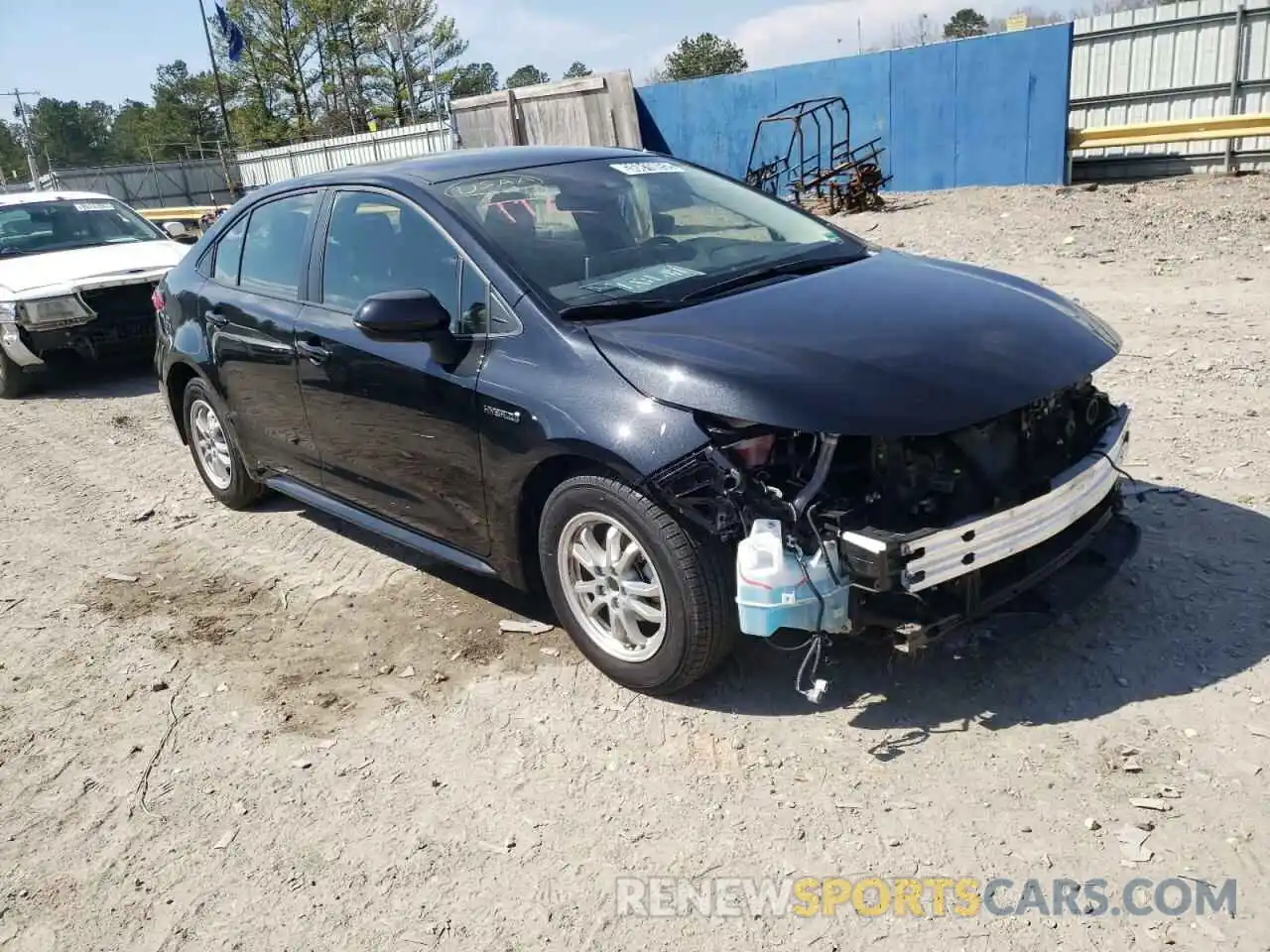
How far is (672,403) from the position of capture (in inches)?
126

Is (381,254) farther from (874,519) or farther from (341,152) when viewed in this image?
(341,152)

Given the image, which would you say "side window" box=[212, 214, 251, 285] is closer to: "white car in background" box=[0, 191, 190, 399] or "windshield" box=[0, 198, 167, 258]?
"white car in background" box=[0, 191, 190, 399]

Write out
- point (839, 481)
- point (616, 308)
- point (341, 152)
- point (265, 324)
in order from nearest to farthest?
point (839, 481)
point (616, 308)
point (265, 324)
point (341, 152)

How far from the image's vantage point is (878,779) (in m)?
3.09

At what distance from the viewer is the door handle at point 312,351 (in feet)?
14.5

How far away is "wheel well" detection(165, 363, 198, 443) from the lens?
5.89 metres

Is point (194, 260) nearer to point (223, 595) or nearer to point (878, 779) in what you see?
point (223, 595)

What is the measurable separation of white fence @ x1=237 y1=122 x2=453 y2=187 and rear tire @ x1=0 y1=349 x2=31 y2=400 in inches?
647

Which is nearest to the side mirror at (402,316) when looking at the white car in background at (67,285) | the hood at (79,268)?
the hood at (79,268)

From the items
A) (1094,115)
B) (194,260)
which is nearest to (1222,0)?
(1094,115)

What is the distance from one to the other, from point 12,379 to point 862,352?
358 inches

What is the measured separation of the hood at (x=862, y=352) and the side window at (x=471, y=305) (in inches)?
20.0

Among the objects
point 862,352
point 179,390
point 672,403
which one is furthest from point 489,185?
point 179,390

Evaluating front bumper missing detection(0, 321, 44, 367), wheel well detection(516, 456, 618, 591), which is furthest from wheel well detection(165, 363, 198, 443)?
front bumper missing detection(0, 321, 44, 367)
